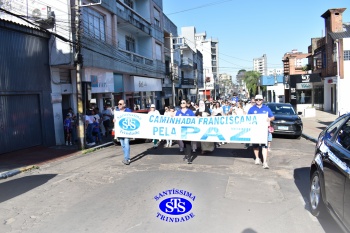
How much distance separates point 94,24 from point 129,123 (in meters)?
10.9

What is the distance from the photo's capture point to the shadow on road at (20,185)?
6.63 metres

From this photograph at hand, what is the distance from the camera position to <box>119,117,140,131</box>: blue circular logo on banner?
9.78m

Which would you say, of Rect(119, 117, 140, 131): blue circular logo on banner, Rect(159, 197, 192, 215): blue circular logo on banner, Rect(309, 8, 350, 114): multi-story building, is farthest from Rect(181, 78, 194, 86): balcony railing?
Rect(159, 197, 192, 215): blue circular logo on banner

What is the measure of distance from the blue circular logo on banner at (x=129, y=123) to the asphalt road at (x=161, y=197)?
1.01 m

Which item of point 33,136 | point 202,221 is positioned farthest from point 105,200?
point 33,136

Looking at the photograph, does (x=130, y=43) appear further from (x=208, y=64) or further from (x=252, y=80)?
(x=208, y=64)

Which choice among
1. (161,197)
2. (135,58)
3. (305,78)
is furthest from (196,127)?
(305,78)

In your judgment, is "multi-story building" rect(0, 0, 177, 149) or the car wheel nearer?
the car wheel

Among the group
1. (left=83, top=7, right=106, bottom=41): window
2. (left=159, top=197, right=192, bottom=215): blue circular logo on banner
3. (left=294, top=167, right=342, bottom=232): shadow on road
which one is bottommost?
(left=294, top=167, right=342, bottom=232): shadow on road

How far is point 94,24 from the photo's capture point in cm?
1870

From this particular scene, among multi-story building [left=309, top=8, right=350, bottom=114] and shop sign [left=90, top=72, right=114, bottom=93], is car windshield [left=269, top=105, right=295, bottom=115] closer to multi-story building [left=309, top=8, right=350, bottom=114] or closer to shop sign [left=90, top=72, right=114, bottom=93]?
multi-story building [left=309, top=8, right=350, bottom=114]

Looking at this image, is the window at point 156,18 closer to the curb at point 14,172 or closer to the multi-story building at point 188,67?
the multi-story building at point 188,67

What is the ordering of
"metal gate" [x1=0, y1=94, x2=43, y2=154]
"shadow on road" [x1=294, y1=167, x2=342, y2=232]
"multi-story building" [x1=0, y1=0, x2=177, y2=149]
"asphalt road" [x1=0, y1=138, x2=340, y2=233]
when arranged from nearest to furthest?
"shadow on road" [x1=294, y1=167, x2=342, y2=232], "asphalt road" [x1=0, y1=138, x2=340, y2=233], "metal gate" [x1=0, y1=94, x2=43, y2=154], "multi-story building" [x1=0, y1=0, x2=177, y2=149]

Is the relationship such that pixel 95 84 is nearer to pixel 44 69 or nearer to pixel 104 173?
pixel 44 69
